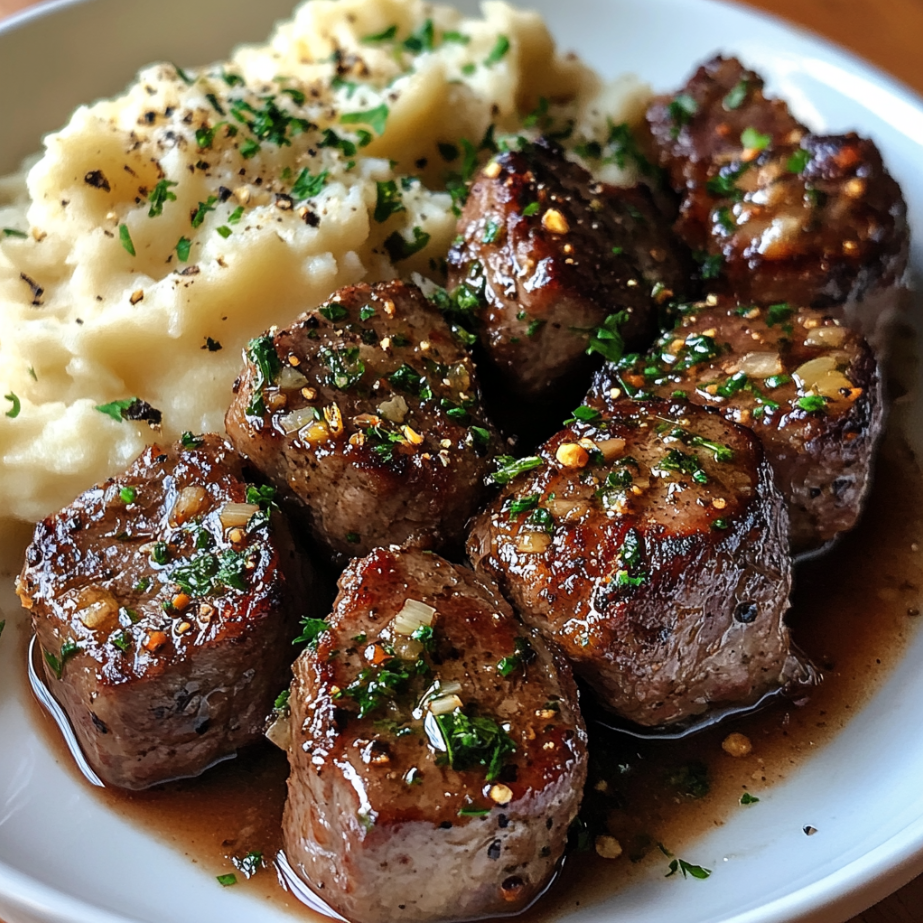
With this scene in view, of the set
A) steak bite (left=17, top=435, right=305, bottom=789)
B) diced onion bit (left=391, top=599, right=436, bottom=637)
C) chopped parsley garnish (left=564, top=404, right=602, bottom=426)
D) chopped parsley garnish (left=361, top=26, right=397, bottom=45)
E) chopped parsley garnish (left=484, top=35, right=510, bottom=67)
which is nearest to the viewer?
diced onion bit (left=391, top=599, right=436, bottom=637)

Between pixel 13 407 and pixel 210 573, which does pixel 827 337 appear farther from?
pixel 13 407

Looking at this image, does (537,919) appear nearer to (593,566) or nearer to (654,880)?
(654,880)

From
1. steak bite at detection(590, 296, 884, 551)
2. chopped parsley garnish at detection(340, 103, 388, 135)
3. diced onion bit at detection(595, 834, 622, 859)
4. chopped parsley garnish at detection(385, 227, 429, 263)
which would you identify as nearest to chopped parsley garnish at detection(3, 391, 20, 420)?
chopped parsley garnish at detection(385, 227, 429, 263)

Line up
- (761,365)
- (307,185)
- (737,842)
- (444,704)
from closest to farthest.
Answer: (444,704), (737,842), (761,365), (307,185)

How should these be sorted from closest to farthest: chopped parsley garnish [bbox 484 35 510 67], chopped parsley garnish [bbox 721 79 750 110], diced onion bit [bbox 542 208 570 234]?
1. diced onion bit [bbox 542 208 570 234]
2. chopped parsley garnish [bbox 721 79 750 110]
3. chopped parsley garnish [bbox 484 35 510 67]

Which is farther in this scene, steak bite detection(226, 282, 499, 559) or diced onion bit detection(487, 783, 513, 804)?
steak bite detection(226, 282, 499, 559)

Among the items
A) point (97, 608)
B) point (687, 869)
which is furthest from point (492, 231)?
point (687, 869)

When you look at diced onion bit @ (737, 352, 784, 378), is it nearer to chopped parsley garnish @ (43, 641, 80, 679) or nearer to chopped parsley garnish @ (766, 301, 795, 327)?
chopped parsley garnish @ (766, 301, 795, 327)
